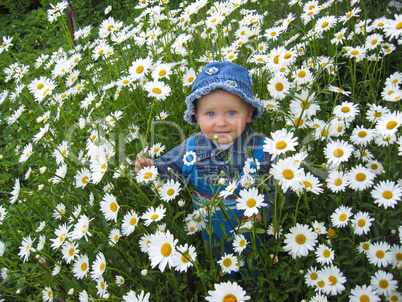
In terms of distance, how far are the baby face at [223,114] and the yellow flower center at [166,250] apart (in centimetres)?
65

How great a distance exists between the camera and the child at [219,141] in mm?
1864

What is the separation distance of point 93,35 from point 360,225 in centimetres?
599

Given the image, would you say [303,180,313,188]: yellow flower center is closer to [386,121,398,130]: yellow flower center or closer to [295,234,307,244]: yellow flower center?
[295,234,307,244]: yellow flower center

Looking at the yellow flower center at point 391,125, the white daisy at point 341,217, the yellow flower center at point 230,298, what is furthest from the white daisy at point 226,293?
the yellow flower center at point 391,125

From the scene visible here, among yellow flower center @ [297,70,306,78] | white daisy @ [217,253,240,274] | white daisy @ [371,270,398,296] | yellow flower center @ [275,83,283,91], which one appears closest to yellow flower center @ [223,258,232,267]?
white daisy @ [217,253,240,274]

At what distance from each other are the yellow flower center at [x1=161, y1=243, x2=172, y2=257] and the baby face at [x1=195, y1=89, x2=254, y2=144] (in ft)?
2.13

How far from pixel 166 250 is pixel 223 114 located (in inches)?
30.8

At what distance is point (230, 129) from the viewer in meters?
1.90

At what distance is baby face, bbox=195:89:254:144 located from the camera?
6.12ft

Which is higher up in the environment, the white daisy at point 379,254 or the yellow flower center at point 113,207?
the yellow flower center at point 113,207

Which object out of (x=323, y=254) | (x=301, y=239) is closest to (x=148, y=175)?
(x=301, y=239)

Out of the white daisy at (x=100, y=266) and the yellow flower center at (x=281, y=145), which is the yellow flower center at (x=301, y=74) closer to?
the yellow flower center at (x=281, y=145)

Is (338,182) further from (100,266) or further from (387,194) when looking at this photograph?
(100,266)

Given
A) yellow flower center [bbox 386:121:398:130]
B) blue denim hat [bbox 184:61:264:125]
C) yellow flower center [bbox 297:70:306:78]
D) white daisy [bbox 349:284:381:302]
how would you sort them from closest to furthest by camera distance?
white daisy [bbox 349:284:381:302], yellow flower center [bbox 386:121:398:130], blue denim hat [bbox 184:61:264:125], yellow flower center [bbox 297:70:306:78]
